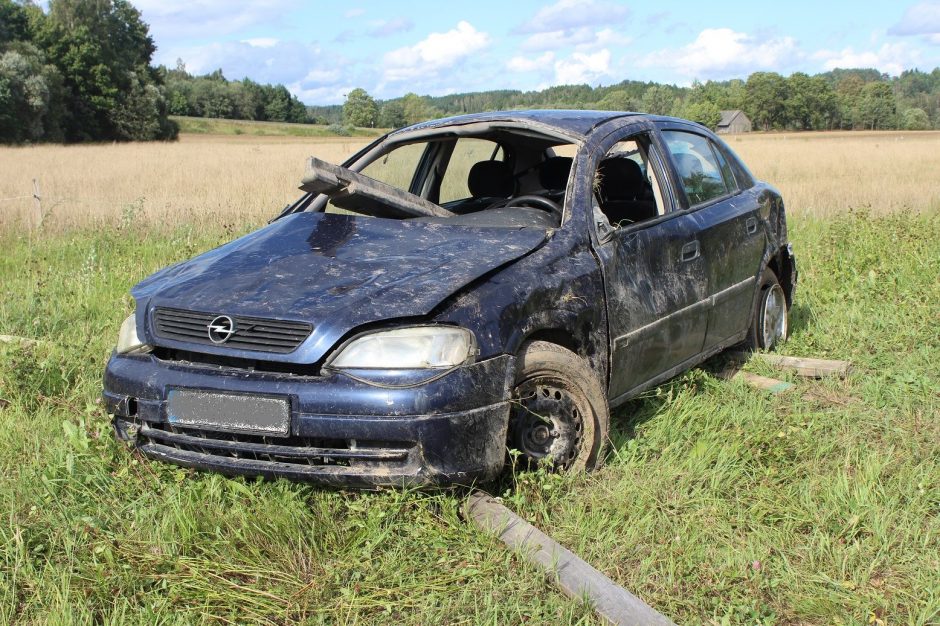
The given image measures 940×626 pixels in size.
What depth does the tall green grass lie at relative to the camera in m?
2.75

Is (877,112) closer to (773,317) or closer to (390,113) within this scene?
(390,113)

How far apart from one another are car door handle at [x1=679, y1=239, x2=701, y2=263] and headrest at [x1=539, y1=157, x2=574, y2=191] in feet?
2.77

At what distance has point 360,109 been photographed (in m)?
68.7

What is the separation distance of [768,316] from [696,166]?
1328 mm

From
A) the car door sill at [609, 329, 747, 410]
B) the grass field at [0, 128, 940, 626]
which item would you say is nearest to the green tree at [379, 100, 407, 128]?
the car door sill at [609, 329, 747, 410]

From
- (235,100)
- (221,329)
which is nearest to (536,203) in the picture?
(221,329)

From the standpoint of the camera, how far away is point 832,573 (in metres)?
2.97

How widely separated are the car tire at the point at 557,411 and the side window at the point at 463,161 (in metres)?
1.82

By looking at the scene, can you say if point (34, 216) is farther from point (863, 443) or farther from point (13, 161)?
point (13, 161)

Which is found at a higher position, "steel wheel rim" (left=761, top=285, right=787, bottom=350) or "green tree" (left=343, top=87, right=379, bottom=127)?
"green tree" (left=343, top=87, right=379, bottom=127)

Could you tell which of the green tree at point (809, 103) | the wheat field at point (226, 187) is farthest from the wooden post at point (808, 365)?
the green tree at point (809, 103)

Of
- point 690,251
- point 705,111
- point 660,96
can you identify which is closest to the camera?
point 690,251

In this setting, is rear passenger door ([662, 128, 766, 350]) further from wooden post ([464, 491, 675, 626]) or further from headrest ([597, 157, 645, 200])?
wooden post ([464, 491, 675, 626])

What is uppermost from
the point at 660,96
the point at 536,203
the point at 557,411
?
the point at 660,96
